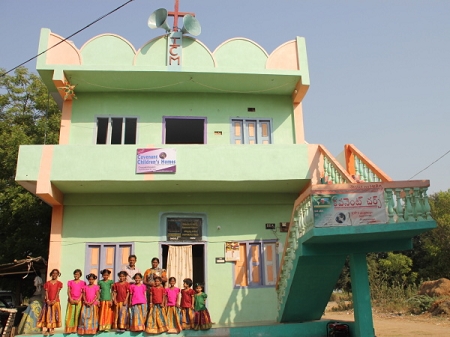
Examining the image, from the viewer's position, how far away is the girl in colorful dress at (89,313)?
805 centimetres

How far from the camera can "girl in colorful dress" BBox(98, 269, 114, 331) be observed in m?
8.19

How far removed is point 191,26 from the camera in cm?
1127

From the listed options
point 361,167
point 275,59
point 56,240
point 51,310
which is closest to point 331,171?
point 361,167

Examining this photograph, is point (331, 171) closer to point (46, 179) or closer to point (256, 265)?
point (256, 265)

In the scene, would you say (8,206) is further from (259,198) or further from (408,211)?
(408,211)

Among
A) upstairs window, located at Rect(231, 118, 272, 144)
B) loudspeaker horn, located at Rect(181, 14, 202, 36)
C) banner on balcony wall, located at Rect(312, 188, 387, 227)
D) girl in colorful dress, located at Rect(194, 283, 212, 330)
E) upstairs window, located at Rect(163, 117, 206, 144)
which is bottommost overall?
girl in colorful dress, located at Rect(194, 283, 212, 330)

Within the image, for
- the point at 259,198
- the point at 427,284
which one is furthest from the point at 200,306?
the point at 427,284

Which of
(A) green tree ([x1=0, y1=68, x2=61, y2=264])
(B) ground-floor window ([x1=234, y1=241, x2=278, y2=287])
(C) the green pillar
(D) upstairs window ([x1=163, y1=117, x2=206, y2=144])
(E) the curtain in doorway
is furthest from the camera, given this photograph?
(A) green tree ([x1=0, y1=68, x2=61, y2=264])

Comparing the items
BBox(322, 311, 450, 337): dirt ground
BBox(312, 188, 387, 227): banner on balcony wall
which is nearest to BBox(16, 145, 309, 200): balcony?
BBox(312, 188, 387, 227): banner on balcony wall

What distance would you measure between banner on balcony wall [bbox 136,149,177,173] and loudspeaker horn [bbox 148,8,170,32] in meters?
3.64

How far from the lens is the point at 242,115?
37.5ft

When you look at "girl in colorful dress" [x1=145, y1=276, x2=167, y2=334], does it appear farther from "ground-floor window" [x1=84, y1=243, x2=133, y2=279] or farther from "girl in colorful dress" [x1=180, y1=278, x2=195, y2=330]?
"ground-floor window" [x1=84, y1=243, x2=133, y2=279]

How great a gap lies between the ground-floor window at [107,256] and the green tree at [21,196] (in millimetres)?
3894

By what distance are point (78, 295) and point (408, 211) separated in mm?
6261
